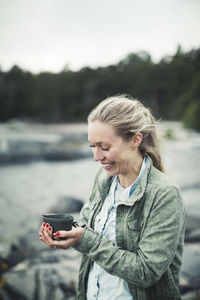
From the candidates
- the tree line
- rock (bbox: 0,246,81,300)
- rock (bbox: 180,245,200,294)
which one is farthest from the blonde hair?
the tree line

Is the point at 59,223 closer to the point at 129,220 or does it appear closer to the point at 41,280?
the point at 129,220

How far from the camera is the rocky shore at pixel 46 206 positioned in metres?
3.34

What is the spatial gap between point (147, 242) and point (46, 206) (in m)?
6.42

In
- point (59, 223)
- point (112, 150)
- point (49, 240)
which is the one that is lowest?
point (49, 240)

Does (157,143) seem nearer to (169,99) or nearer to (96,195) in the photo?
(96,195)

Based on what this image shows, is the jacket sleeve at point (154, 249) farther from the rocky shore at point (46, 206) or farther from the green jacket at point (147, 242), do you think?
the rocky shore at point (46, 206)

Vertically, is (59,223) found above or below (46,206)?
above

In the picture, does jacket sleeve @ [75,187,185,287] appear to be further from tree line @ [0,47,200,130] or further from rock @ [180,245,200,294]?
tree line @ [0,47,200,130]

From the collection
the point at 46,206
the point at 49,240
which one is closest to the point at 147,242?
the point at 49,240

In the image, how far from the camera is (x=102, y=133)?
5.74 ft

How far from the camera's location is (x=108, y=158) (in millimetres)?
1770

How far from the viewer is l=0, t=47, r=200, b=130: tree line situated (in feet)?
124

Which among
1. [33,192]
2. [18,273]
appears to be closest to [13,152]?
[33,192]

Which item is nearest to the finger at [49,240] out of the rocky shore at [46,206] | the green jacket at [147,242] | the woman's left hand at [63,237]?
the woman's left hand at [63,237]
